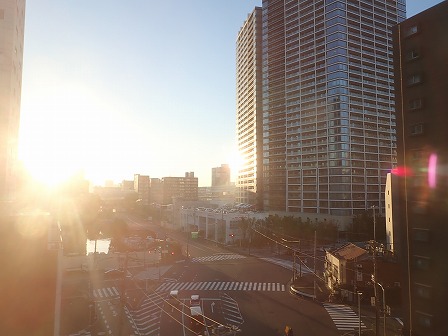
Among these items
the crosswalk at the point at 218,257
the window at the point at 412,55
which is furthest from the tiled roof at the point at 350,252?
the crosswalk at the point at 218,257

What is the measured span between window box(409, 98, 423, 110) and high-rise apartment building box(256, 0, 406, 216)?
6273 cm

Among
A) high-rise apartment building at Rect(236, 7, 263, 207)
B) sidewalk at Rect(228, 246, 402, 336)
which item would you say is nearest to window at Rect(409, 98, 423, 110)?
sidewalk at Rect(228, 246, 402, 336)

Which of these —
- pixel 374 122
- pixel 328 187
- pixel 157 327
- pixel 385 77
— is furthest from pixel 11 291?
pixel 385 77

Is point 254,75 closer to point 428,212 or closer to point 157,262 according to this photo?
point 157,262

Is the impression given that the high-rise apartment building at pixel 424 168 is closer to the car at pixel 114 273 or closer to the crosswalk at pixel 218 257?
the car at pixel 114 273

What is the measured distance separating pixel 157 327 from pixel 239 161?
111 m

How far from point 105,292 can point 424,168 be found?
35.5m

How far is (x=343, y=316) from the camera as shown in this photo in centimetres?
3238

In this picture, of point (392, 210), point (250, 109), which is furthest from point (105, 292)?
point (250, 109)

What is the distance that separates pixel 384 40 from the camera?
96500 millimetres

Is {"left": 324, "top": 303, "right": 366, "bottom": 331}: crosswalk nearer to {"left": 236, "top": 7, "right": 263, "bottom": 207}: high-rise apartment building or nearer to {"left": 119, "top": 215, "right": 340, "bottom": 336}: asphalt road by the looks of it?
{"left": 119, "top": 215, "right": 340, "bottom": 336}: asphalt road

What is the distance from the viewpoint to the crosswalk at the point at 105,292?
38.4 metres

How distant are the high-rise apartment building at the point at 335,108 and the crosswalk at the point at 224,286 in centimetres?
4826

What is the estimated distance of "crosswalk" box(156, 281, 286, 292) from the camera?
1620 inches
